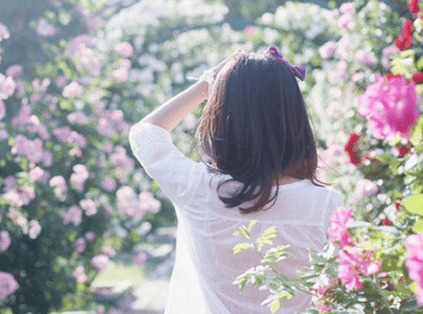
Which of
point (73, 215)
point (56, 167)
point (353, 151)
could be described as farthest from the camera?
point (56, 167)

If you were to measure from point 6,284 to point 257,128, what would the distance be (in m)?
2.98

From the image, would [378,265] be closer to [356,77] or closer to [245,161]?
[245,161]

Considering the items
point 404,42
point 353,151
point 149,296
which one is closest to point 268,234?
point 404,42

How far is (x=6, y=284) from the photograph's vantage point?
12.7 feet

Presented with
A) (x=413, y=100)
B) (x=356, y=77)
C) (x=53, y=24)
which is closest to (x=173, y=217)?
(x=53, y=24)

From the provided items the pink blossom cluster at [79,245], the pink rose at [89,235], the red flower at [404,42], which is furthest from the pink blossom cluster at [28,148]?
the red flower at [404,42]

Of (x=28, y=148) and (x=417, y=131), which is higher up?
(x=417, y=131)

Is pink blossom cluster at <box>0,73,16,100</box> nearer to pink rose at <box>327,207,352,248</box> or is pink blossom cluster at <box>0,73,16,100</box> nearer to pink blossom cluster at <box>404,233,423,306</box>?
pink rose at <box>327,207,352,248</box>

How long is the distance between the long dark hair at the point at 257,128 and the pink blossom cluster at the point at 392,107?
30cm

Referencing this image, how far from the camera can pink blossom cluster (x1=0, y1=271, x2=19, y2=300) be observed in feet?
12.6

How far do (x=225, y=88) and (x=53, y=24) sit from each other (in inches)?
140

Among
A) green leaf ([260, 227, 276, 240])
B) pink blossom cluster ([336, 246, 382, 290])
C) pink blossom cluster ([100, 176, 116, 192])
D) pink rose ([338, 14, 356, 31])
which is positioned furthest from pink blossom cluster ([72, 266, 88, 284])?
pink blossom cluster ([336, 246, 382, 290])

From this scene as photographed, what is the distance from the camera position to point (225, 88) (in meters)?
1.29

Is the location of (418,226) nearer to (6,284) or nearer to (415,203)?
(415,203)
